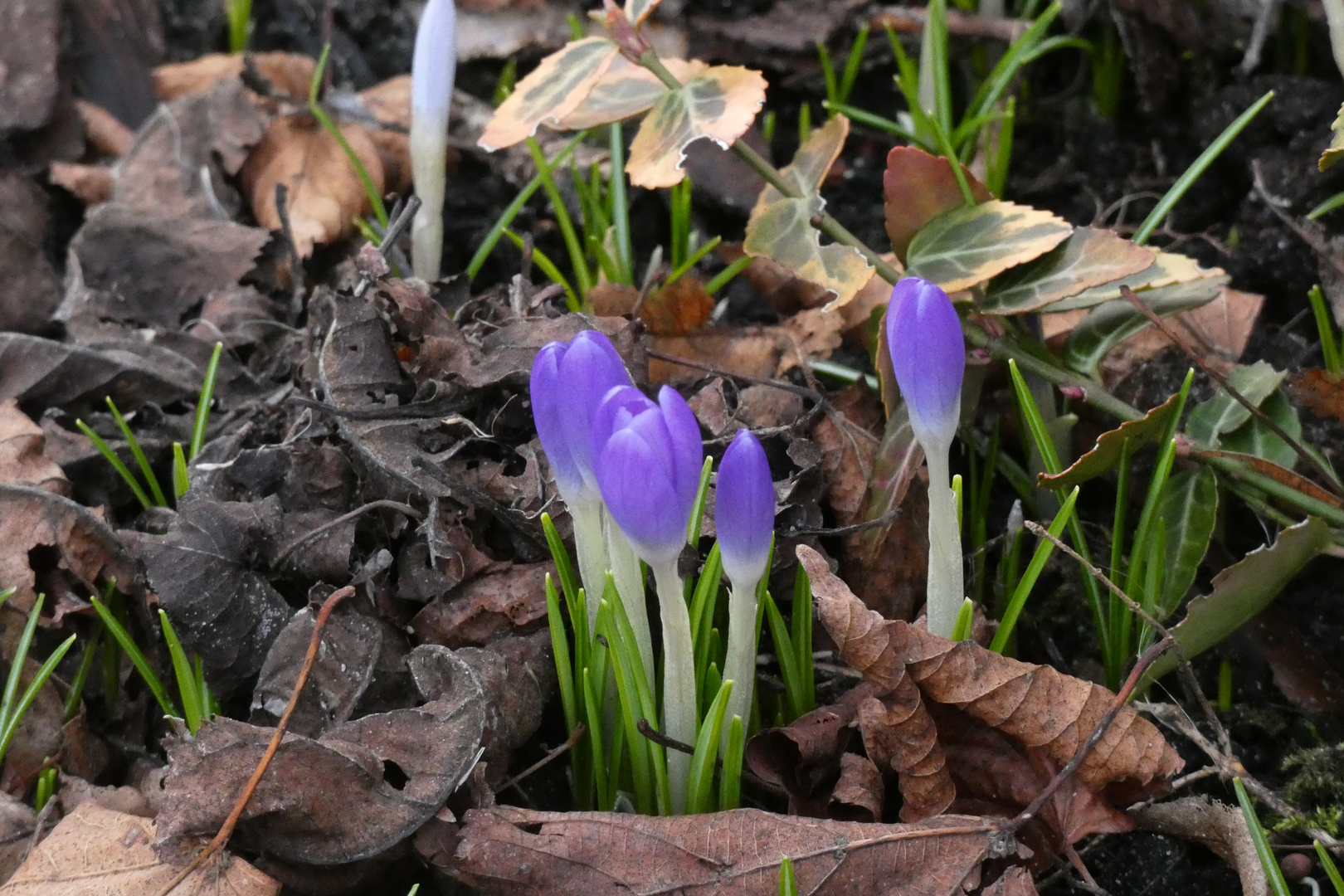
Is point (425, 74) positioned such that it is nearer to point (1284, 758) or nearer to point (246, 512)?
point (246, 512)

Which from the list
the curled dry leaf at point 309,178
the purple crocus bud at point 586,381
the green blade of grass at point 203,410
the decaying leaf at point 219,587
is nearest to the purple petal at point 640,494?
the purple crocus bud at point 586,381

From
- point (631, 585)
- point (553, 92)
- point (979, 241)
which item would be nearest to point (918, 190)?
point (979, 241)

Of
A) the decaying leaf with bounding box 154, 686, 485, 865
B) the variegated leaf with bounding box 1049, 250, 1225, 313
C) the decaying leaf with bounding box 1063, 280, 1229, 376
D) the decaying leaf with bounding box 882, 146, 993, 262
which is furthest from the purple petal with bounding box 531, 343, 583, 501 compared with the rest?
the decaying leaf with bounding box 1063, 280, 1229, 376

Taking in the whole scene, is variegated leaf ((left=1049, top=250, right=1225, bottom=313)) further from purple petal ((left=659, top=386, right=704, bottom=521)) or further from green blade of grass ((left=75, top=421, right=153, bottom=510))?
green blade of grass ((left=75, top=421, right=153, bottom=510))

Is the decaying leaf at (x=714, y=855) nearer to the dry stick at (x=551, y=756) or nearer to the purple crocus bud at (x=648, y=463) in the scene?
the dry stick at (x=551, y=756)

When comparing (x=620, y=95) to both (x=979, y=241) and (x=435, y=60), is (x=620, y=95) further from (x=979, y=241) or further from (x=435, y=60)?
(x=979, y=241)

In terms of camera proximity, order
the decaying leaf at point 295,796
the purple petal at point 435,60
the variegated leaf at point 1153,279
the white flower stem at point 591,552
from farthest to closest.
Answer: the purple petal at point 435,60, the variegated leaf at point 1153,279, the white flower stem at point 591,552, the decaying leaf at point 295,796
